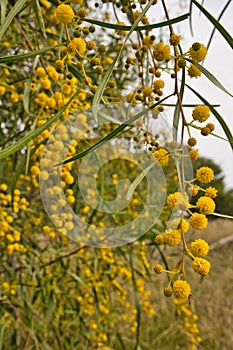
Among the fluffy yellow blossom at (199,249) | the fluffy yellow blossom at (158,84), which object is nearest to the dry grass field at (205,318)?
the fluffy yellow blossom at (158,84)

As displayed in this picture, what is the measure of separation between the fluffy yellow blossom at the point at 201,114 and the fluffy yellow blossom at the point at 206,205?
0.08 metres

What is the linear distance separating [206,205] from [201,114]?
0.28ft

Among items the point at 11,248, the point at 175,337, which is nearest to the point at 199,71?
the point at 11,248

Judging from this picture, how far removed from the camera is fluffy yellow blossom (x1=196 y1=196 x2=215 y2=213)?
17.1 inches

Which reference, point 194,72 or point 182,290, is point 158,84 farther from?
point 182,290

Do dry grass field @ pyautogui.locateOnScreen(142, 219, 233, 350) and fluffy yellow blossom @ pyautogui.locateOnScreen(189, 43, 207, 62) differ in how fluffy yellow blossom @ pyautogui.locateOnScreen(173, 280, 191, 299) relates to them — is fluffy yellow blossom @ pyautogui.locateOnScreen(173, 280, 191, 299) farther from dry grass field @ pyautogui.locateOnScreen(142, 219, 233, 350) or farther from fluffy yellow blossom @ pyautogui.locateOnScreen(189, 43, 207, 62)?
dry grass field @ pyautogui.locateOnScreen(142, 219, 233, 350)

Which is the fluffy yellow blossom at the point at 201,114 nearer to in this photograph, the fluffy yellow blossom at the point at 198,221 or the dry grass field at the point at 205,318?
the fluffy yellow blossom at the point at 198,221

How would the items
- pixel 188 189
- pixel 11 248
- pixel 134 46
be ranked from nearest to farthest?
pixel 188 189, pixel 134 46, pixel 11 248

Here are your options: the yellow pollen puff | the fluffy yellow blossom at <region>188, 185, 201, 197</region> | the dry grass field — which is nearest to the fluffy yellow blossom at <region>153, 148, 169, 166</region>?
the fluffy yellow blossom at <region>188, 185, 201, 197</region>

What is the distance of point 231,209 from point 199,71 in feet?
35.0

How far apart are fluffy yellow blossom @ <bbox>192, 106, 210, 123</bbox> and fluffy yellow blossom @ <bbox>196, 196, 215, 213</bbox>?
0.25 feet

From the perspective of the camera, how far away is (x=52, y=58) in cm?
112

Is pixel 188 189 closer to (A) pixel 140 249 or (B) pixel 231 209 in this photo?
(A) pixel 140 249

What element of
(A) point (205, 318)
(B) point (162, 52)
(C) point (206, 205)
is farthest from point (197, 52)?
(A) point (205, 318)
